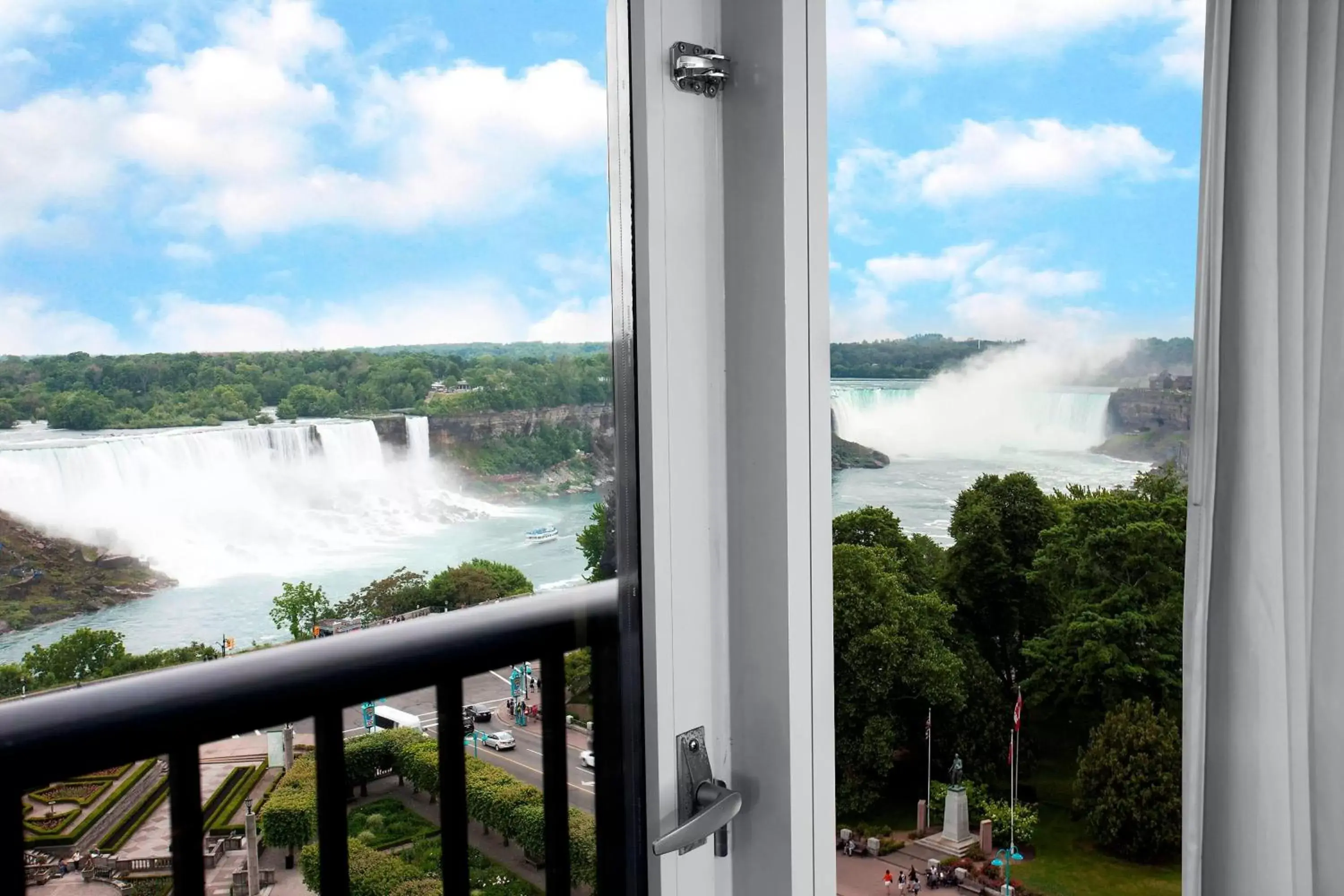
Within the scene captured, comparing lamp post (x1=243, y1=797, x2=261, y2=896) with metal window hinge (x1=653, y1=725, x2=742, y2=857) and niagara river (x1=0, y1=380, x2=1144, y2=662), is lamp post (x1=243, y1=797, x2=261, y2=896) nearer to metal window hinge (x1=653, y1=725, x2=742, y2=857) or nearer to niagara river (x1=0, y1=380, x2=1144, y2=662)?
niagara river (x1=0, y1=380, x2=1144, y2=662)

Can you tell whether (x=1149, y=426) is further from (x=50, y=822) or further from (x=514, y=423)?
(x=50, y=822)

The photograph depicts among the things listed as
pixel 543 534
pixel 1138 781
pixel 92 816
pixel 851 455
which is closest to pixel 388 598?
pixel 543 534

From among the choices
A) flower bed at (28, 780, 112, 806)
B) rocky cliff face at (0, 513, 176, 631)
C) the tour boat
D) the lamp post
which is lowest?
the lamp post

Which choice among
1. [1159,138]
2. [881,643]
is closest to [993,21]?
[1159,138]

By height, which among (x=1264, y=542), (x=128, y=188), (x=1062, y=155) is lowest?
(x=1264, y=542)

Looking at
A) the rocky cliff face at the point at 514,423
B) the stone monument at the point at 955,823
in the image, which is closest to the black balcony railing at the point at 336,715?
the rocky cliff face at the point at 514,423

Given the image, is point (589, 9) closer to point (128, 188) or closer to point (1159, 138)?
point (128, 188)

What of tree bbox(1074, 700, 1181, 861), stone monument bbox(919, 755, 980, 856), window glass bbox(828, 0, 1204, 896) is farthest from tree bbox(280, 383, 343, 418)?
tree bbox(1074, 700, 1181, 861)
